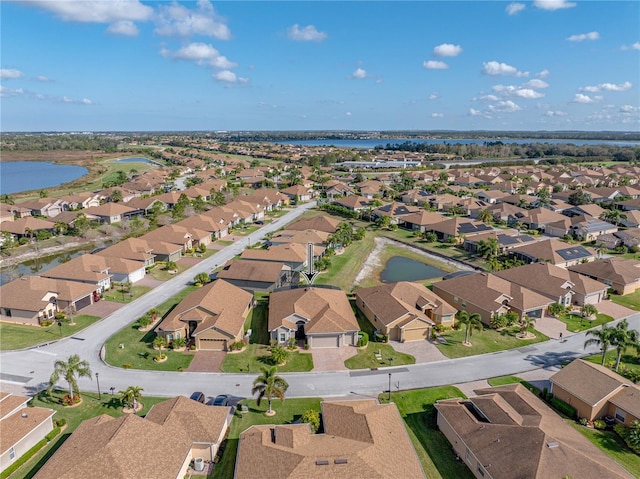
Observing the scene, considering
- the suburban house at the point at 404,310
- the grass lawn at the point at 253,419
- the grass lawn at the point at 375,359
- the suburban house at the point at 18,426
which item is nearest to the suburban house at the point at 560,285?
the suburban house at the point at 404,310

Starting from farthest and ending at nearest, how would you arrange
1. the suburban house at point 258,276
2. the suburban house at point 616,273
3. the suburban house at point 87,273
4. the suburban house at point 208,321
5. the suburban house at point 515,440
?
the suburban house at point 616,273 < the suburban house at point 258,276 < the suburban house at point 87,273 < the suburban house at point 208,321 < the suburban house at point 515,440

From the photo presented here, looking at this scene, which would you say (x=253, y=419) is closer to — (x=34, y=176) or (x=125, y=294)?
(x=125, y=294)

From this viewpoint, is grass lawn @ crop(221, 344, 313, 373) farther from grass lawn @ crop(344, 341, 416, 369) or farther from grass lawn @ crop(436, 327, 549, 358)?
grass lawn @ crop(436, 327, 549, 358)

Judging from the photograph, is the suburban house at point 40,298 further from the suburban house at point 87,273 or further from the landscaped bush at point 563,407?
the landscaped bush at point 563,407

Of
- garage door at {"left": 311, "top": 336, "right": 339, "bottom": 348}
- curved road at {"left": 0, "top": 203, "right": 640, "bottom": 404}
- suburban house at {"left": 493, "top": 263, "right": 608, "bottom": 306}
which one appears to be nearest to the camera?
curved road at {"left": 0, "top": 203, "right": 640, "bottom": 404}

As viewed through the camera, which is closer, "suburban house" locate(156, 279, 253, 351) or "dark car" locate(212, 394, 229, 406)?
"dark car" locate(212, 394, 229, 406)

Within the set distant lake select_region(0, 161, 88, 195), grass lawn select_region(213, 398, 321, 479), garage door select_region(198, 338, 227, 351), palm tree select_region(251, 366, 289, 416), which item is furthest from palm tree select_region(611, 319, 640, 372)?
distant lake select_region(0, 161, 88, 195)
